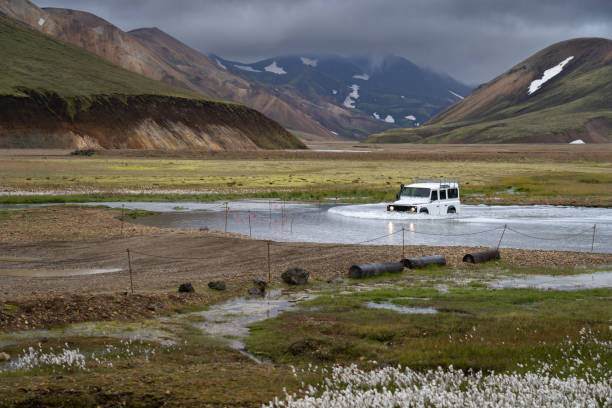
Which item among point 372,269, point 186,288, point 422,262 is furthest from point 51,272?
point 422,262

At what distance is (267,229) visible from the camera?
34.4 meters

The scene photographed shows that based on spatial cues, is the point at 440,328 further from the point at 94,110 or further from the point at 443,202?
the point at 94,110

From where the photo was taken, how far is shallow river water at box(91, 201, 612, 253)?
2996 centimetres

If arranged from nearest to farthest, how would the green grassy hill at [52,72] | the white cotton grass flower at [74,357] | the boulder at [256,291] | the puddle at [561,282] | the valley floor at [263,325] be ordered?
the valley floor at [263,325], the white cotton grass flower at [74,357], the boulder at [256,291], the puddle at [561,282], the green grassy hill at [52,72]

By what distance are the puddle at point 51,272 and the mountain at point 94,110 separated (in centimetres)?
12978

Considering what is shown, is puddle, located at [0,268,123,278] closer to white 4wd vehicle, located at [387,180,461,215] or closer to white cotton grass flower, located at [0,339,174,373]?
white cotton grass flower, located at [0,339,174,373]

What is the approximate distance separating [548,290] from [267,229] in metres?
19.4

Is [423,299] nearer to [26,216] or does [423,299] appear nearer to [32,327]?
[32,327]

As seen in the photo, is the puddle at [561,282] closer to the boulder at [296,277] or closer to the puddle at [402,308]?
the puddle at [402,308]

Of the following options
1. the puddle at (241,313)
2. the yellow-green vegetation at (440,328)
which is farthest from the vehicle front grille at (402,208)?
the puddle at (241,313)

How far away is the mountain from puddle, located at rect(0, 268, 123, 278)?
12978cm

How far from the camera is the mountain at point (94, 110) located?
480 ft

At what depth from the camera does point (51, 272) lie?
69.5 ft

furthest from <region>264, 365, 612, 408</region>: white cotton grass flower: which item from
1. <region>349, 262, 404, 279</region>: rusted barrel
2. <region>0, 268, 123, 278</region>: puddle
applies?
<region>0, 268, 123, 278</region>: puddle
